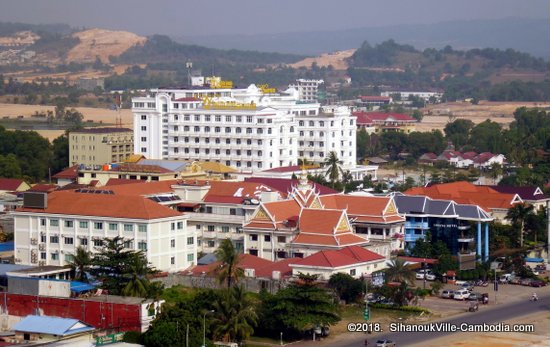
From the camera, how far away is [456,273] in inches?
2062

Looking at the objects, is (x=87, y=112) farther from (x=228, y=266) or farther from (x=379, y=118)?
(x=228, y=266)

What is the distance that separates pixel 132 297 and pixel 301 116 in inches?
1640

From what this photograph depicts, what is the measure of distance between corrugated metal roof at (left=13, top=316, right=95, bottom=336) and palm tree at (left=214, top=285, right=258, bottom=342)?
154 inches

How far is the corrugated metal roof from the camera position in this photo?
131ft

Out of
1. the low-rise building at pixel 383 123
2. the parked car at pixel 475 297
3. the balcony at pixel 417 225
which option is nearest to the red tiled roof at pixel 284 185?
the balcony at pixel 417 225

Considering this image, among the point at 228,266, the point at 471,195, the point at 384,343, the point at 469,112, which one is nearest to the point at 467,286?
the point at 228,266

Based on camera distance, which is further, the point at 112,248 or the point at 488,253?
the point at 488,253

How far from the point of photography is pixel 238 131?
7831cm

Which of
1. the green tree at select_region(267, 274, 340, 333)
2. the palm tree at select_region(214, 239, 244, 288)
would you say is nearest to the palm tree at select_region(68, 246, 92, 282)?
the palm tree at select_region(214, 239, 244, 288)

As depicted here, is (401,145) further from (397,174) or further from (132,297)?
(132,297)

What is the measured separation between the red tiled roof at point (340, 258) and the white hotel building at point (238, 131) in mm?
27339

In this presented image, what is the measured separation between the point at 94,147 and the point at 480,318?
40553mm

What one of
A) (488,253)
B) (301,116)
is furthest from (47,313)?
(301,116)

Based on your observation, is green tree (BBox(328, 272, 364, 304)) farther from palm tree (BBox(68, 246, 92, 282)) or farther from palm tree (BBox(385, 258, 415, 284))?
palm tree (BBox(68, 246, 92, 282))
